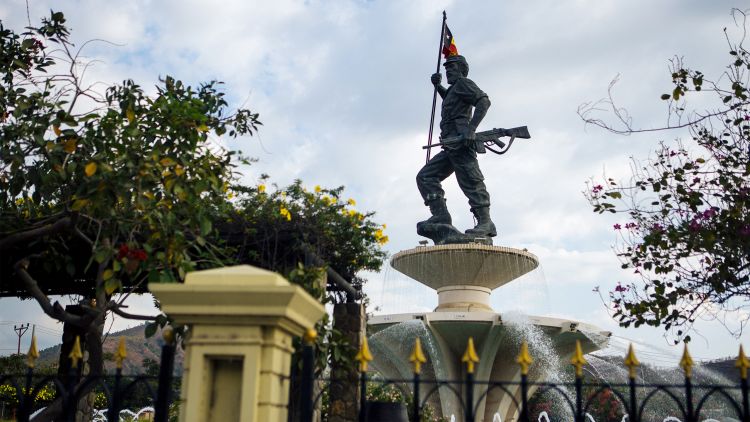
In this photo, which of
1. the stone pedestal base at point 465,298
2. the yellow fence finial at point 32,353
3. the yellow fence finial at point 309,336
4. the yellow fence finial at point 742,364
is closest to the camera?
the yellow fence finial at point 742,364

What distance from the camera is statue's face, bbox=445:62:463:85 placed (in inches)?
537

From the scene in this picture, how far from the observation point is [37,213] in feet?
22.8

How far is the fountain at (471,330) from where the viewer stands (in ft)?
38.4

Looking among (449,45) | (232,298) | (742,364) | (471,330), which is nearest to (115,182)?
(232,298)

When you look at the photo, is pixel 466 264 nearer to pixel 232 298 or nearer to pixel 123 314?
pixel 123 314

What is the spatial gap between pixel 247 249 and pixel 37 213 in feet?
8.19

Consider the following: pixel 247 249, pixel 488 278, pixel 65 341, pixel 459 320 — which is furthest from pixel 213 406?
pixel 488 278

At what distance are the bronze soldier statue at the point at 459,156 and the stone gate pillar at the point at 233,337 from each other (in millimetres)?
9620

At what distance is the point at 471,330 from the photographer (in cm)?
1191

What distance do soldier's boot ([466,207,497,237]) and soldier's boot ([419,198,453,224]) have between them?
52 cm

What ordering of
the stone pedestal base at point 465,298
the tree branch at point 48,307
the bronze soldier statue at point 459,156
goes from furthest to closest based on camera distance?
the bronze soldier statue at point 459,156 → the stone pedestal base at point 465,298 → the tree branch at point 48,307

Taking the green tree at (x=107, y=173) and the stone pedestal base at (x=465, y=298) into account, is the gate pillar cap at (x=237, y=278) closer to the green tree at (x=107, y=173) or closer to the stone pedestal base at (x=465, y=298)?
the green tree at (x=107, y=173)

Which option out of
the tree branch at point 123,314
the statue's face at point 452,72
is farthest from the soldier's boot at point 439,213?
the tree branch at point 123,314

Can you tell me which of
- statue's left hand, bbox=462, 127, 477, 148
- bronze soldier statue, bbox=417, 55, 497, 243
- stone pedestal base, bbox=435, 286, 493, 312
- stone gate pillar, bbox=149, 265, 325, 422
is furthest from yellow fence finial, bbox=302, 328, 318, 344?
statue's left hand, bbox=462, 127, 477, 148
